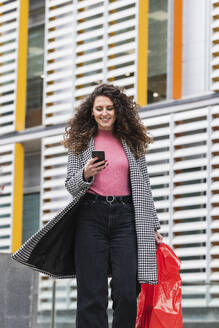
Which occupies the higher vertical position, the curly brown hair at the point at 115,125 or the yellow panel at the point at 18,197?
the yellow panel at the point at 18,197

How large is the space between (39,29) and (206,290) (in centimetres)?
724

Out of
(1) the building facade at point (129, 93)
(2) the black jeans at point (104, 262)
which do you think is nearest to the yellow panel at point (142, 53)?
(1) the building facade at point (129, 93)

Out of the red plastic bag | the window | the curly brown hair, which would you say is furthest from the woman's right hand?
the window

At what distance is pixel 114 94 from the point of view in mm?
4840

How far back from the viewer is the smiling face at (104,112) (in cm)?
478

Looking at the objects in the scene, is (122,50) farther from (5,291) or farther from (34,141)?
(5,291)

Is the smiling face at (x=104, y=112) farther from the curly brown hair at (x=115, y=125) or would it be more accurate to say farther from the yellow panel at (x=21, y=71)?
the yellow panel at (x=21, y=71)

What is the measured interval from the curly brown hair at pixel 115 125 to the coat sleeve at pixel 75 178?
0.16 feet

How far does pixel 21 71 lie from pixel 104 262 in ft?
28.8

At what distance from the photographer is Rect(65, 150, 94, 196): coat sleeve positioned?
4.54 meters

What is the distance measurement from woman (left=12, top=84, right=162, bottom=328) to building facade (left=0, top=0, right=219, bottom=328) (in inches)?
95.5

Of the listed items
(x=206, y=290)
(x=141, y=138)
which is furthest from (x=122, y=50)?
(x=141, y=138)

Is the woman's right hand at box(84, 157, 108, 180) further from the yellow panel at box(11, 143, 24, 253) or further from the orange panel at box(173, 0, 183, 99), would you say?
the yellow panel at box(11, 143, 24, 253)

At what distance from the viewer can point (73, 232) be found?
4801 millimetres
